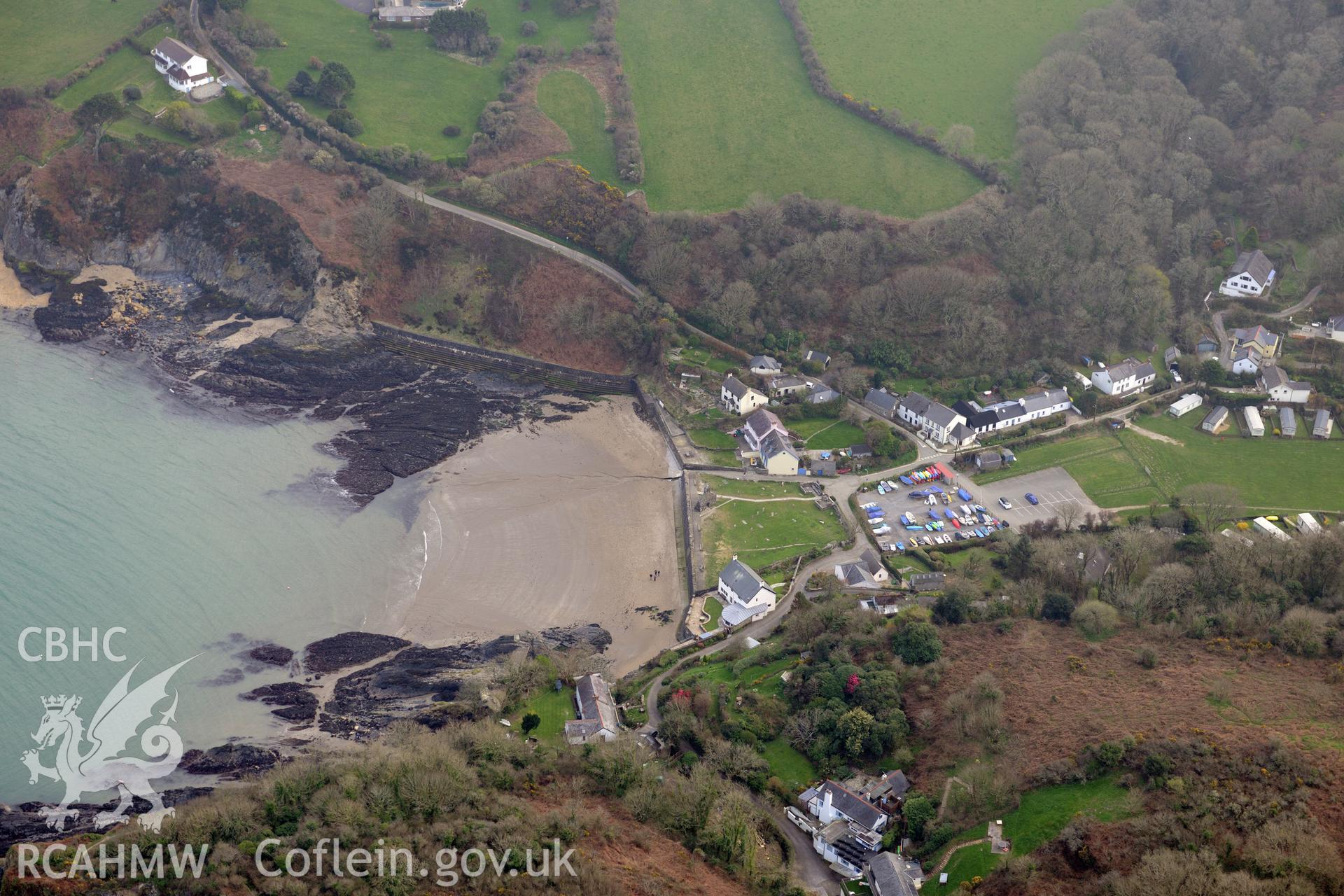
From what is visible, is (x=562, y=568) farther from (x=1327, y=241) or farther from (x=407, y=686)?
(x=1327, y=241)

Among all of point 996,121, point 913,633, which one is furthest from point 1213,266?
point 913,633

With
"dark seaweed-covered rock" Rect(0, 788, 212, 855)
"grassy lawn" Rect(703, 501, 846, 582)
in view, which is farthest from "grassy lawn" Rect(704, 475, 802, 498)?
"dark seaweed-covered rock" Rect(0, 788, 212, 855)

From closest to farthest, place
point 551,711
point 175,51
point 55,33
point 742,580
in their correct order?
point 551,711, point 742,580, point 175,51, point 55,33

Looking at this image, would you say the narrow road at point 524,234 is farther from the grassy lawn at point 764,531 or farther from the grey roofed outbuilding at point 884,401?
the grassy lawn at point 764,531

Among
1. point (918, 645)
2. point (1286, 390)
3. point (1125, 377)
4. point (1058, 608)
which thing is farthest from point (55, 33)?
point (1286, 390)

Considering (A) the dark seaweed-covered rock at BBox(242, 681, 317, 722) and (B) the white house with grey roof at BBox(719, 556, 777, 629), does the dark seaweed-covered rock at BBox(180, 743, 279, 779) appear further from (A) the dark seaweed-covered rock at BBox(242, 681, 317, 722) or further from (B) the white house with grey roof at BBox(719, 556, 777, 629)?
(B) the white house with grey roof at BBox(719, 556, 777, 629)

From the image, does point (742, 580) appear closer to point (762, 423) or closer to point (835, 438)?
point (762, 423)
